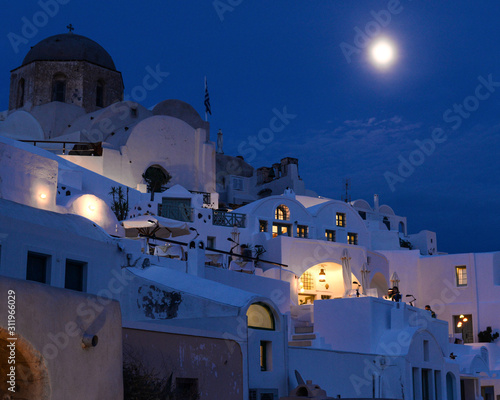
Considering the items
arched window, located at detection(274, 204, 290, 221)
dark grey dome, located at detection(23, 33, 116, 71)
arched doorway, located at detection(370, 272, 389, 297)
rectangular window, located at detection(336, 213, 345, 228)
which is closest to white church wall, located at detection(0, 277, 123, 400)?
arched window, located at detection(274, 204, 290, 221)

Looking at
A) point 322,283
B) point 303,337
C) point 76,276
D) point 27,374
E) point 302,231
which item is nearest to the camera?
point 27,374

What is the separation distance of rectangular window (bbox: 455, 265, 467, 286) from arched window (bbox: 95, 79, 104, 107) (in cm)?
2227

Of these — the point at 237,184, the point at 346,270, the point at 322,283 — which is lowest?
the point at 322,283

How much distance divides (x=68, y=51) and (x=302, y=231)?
17.9m

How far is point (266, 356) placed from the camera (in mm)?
17562

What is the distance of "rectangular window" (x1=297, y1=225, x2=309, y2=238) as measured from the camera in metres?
35.2

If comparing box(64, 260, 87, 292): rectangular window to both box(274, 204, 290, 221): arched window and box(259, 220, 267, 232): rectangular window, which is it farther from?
box(274, 204, 290, 221): arched window

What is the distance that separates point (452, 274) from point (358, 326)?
48.9ft

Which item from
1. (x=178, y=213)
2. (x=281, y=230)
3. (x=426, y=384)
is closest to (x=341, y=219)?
(x=281, y=230)

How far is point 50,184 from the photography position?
73.6 ft

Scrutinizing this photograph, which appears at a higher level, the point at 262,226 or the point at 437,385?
the point at 262,226

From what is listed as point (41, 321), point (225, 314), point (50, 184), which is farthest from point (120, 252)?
point (41, 321)

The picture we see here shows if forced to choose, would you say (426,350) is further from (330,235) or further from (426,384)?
(330,235)

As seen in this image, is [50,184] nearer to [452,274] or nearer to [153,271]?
[153,271]
